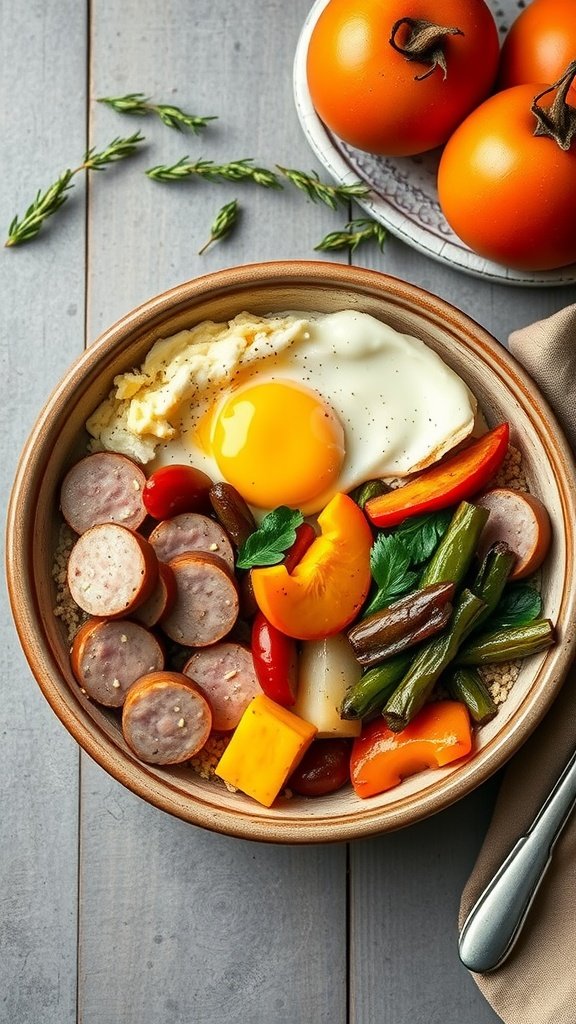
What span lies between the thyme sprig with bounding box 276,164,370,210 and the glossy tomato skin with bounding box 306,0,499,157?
0.41ft

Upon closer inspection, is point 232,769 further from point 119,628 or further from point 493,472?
point 493,472

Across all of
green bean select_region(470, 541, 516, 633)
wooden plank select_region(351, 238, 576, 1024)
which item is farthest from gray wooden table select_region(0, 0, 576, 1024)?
green bean select_region(470, 541, 516, 633)

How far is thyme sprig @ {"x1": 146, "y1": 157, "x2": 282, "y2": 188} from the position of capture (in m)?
2.38

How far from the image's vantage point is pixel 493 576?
84.7 inches

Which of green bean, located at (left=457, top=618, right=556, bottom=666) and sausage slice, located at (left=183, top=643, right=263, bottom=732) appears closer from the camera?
green bean, located at (left=457, top=618, right=556, bottom=666)

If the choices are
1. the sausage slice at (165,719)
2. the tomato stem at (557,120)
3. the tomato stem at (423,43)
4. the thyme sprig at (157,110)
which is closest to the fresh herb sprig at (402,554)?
the sausage slice at (165,719)

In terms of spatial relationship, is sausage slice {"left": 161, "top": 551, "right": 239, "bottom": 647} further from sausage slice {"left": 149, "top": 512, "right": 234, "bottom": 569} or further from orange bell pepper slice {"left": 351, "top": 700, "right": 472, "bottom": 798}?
orange bell pepper slice {"left": 351, "top": 700, "right": 472, "bottom": 798}

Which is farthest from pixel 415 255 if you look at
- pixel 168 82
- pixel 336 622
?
pixel 336 622

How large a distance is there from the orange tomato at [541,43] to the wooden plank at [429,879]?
1.53 feet

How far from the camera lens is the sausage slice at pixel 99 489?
2.23m

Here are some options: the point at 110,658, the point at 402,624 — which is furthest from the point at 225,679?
the point at 402,624

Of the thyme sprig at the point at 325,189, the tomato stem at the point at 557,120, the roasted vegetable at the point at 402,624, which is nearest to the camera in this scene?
the tomato stem at the point at 557,120

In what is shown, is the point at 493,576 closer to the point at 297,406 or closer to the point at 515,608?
the point at 515,608

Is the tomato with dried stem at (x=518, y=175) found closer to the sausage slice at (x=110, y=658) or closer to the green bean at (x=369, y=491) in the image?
the green bean at (x=369, y=491)
